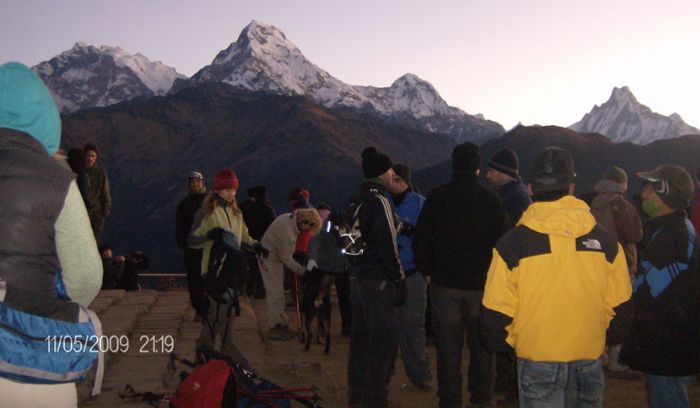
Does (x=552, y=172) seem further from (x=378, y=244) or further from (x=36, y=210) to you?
(x=36, y=210)

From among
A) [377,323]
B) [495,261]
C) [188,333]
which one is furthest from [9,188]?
[188,333]

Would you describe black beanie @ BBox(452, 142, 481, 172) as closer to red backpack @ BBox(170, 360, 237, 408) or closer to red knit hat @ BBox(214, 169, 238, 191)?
red knit hat @ BBox(214, 169, 238, 191)

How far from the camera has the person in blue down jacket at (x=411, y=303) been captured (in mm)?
6117

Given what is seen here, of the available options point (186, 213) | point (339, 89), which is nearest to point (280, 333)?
point (186, 213)

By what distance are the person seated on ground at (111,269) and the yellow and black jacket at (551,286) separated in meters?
11.0

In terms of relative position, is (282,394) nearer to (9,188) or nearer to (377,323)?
(377,323)

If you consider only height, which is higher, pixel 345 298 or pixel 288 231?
pixel 288 231

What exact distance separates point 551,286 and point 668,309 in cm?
110

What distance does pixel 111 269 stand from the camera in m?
13.1

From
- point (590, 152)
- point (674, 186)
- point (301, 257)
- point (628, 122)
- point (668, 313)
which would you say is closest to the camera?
point (668, 313)

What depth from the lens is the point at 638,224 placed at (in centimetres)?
691

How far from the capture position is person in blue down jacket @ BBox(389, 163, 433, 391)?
6117 mm

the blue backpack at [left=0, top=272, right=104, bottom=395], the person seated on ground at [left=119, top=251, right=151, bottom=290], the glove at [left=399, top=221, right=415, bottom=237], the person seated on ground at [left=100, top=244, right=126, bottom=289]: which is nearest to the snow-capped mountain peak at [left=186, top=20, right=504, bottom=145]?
the person seated on ground at [left=100, top=244, right=126, bottom=289]

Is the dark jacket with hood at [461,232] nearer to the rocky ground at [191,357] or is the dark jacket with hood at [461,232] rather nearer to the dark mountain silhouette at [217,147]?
the rocky ground at [191,357]
